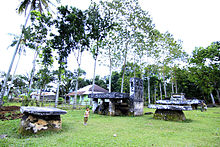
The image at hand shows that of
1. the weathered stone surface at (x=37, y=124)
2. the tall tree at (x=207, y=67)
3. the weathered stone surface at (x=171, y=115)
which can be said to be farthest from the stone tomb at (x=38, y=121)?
the tall tree at (x=207, y=67)

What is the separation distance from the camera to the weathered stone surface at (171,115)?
6324 millimetres

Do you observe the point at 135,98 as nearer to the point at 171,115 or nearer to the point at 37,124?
the point at 171,115

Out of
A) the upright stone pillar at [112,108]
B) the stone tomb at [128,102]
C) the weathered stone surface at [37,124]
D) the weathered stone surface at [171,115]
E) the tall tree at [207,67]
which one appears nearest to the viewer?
the weathered stone surface at [37,124]

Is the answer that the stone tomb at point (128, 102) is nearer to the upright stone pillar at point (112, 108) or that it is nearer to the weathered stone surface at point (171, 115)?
the upright stone pillar at point (112, 108)

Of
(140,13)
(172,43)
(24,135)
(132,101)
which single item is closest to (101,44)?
(140,13)

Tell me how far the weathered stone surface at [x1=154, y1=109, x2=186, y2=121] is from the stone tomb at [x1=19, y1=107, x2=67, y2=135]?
510 cm

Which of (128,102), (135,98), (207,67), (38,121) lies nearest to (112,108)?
(128,102)

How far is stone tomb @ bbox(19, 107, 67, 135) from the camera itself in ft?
12.3

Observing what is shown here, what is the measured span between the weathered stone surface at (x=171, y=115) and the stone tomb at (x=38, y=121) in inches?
201

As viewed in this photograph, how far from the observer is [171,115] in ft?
21.2

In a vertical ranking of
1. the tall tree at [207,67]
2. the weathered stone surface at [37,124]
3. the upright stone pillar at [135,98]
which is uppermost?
the tall tree at [207,67]

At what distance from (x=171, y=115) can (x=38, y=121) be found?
5.97 m

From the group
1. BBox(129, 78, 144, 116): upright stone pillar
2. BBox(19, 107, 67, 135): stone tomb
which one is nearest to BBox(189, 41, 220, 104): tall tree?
BBox(129, 78, 144, 116): upright stone pillar

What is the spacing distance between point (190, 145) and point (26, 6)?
17.9m
